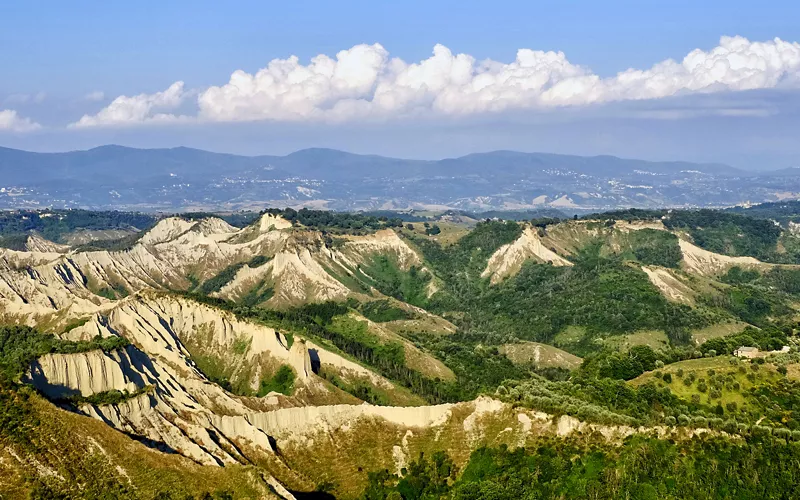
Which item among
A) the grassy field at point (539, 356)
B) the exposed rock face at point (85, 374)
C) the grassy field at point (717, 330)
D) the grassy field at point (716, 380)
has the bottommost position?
the grassy field at point (539, 356)

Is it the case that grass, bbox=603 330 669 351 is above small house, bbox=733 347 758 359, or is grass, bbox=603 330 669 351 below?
below

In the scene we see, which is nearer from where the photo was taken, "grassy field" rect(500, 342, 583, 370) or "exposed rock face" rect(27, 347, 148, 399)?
"exposed rock face" rect(27, 347, 148, 399)

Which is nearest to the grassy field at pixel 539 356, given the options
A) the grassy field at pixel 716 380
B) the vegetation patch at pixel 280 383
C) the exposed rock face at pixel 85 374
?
the grassy field at pixel 716 380

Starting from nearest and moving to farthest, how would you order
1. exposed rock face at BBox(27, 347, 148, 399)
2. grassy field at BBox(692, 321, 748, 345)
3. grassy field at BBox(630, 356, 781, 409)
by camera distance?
1. exposed rock face at BBox(27, 347, 148, 399)
2. grassy field at BBox(630, 356, 781, 409)
3. grassy field at BBox(692, 321, 748, 345)

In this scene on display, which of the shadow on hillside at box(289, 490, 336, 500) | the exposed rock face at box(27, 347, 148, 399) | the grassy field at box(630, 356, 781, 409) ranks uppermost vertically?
the exposed rock face at box(27, 347, 148, 399)

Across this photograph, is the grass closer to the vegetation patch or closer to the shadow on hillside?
the vegetation patch

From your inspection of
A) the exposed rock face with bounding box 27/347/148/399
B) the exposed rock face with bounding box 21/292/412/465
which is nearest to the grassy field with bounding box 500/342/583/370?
the exposed rock face with bounding box 21/292/412/465

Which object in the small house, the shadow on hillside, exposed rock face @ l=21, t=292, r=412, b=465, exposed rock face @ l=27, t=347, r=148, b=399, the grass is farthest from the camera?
the grass

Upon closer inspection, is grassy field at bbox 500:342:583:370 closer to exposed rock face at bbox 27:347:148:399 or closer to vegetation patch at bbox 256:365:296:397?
vegetation patch at bbox 256:365:296:397

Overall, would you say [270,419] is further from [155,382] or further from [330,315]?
[330,315]

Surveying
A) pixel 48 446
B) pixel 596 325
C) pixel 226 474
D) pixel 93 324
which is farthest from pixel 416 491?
pixel 596 325

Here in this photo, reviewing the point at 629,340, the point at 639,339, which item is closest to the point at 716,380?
the point at 629,340

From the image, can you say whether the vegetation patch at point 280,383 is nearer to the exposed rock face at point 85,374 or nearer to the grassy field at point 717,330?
the exposed rock face at point 85,374
